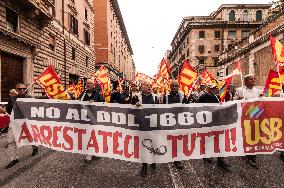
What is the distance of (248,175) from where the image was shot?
5.28 meters

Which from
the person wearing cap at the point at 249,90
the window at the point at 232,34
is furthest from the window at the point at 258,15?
the person wearing cap at the point at 249,90

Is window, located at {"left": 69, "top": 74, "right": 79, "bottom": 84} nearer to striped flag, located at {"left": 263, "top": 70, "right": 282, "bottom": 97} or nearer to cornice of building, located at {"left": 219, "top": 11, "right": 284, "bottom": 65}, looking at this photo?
cornice of building, located at {"left": 219, "top": 11, "right": 284, "bottom": 65}

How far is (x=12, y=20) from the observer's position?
14875mm

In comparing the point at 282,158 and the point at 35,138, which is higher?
the point at 35,138

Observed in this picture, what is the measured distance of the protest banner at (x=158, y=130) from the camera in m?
5.09

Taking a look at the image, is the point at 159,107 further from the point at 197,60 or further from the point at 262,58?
the point at 197,60

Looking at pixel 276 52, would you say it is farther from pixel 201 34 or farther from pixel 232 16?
pixel 232 16

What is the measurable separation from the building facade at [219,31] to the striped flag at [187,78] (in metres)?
49.9

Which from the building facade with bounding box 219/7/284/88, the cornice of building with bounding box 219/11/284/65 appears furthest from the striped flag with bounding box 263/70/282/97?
the building facade with bounding box 219/7/284/88

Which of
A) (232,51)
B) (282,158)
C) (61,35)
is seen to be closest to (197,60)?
(232,51)

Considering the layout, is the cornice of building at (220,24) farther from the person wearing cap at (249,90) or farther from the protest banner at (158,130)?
the protest banner at (158,130)

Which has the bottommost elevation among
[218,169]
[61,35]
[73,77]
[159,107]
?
[218,169]

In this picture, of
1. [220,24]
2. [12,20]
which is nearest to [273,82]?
[12,20]

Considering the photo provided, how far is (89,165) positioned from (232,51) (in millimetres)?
30871
